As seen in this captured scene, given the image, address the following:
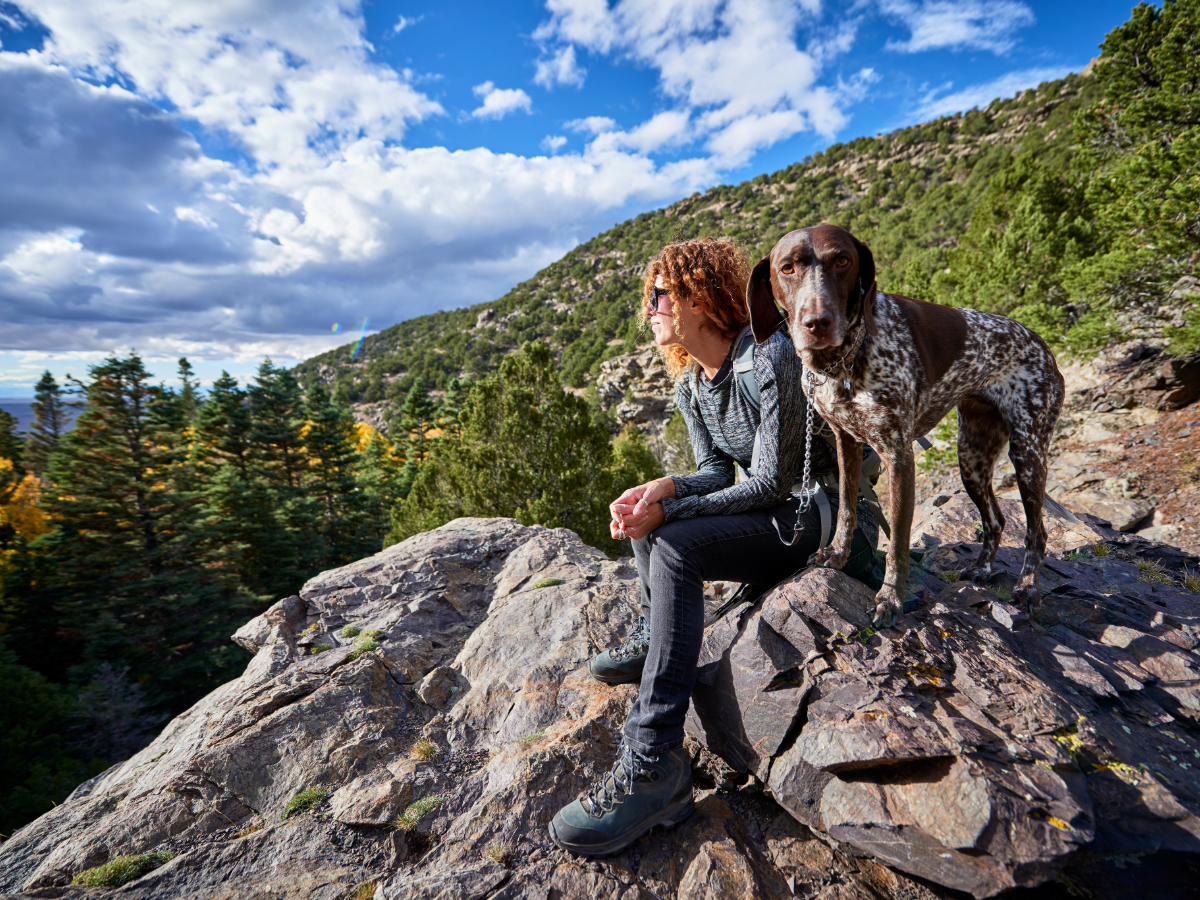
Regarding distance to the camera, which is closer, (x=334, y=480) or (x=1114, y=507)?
(x=1114, y=507)

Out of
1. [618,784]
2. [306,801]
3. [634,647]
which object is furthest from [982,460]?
[306,801]

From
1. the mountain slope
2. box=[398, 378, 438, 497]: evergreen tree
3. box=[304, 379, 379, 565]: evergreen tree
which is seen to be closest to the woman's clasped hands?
the mountain slope

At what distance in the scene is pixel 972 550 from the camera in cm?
307

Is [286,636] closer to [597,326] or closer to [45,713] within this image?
[45,713]

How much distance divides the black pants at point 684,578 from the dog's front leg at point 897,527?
1.05ft

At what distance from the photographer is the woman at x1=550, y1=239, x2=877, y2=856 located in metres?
1.92

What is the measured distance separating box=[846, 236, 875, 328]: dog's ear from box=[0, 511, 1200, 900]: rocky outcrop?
1.18m

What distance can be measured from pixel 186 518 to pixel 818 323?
65.0 ft

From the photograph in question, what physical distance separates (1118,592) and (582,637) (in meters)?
3.09

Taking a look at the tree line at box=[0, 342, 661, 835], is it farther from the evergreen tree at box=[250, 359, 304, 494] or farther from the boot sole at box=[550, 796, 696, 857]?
the boot sole at box=[550, 796, 696, 857]

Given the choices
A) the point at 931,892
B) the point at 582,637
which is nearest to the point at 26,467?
the point at 582,637

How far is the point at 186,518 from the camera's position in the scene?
15.5 meters

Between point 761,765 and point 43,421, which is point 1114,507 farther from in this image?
point 43,421

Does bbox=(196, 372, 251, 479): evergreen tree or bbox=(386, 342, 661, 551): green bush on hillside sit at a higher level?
bbox=(196, 372, 251, 479): evergreen tree
